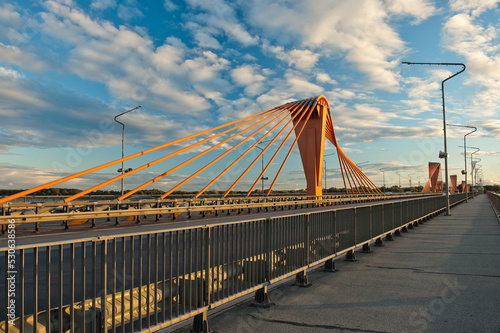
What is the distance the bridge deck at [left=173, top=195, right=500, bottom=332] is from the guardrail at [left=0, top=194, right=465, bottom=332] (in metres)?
0.40

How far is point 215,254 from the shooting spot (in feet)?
16.4

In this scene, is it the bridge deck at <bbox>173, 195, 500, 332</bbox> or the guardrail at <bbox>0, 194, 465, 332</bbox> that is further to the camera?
the bridge deck at <bbox>173, 195, 500, 332</bbox>

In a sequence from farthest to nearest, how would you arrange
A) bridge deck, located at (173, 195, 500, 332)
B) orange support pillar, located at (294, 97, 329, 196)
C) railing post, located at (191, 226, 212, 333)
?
orange support pillar, located at (294, 97, 329, 196) < bridge deck, located at (173, 195, 500, 332) < railing post, located at (191, 226, 212, 333)

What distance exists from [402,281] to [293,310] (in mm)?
2837

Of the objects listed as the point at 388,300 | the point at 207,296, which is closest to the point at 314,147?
the point at 388,300

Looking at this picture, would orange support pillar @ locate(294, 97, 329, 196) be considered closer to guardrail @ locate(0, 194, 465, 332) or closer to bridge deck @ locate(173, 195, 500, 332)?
bridge deck @ locate(173, 195, 500, 332)

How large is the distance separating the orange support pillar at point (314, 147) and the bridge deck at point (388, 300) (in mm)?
33706

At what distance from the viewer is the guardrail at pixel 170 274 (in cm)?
324

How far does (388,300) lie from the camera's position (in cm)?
565

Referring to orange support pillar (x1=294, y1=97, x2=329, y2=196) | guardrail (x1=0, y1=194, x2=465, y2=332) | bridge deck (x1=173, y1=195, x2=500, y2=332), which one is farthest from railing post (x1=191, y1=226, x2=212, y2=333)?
orange support pillar (x1=294, y1=97, x2=329, y2=196)

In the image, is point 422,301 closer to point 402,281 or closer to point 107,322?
point 402,281

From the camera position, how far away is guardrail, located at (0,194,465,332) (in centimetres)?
324

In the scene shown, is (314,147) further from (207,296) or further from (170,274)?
(170,274)

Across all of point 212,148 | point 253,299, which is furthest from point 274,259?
point 212,148
